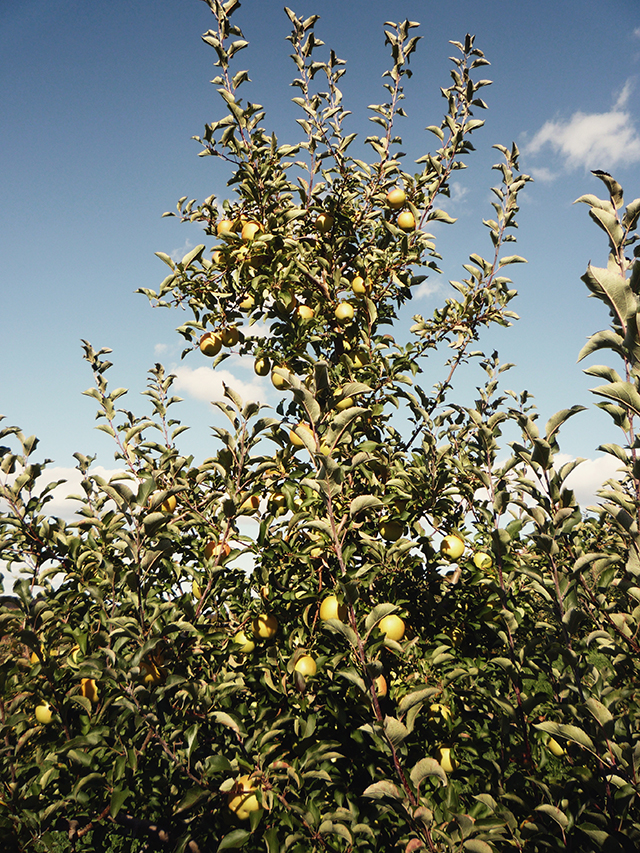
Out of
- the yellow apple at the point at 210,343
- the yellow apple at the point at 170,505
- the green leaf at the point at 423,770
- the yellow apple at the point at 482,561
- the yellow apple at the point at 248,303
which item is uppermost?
the yellow apple at the point at 248,303

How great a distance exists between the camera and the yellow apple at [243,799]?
231cm

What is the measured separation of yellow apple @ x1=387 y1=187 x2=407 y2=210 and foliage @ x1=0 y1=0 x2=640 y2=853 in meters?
0.02

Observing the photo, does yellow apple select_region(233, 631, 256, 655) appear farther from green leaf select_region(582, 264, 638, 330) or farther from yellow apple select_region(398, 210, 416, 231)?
yellow apple select_region(398, 210, 416, 231)

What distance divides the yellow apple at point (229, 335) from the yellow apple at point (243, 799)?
3.03m

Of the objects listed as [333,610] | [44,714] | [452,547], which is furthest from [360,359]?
[44,714]

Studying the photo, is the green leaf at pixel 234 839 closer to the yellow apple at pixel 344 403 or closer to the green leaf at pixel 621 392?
the green leaf at pixel 621 392

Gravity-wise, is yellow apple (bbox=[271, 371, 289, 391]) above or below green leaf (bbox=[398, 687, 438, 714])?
above

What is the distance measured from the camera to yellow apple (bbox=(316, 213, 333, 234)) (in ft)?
14.1

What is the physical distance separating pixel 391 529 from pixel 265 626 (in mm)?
1032

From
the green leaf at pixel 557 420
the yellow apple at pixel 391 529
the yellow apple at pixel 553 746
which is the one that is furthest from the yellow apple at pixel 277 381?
the yellow apple at pixel 553 746

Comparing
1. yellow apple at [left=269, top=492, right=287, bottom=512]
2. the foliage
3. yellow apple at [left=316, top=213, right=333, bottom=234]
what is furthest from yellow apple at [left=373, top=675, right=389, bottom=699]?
yellow apple at [left=316, top=213, right=333, bottom=234]

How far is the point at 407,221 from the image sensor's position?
4.07 m

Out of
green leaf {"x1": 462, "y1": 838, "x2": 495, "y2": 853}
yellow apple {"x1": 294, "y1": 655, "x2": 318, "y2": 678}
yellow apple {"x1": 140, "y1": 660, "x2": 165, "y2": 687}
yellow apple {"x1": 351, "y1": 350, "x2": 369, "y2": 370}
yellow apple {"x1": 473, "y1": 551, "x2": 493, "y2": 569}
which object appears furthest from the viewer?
yellow apple {"x1": 351, "y1": 350, "x2": 369, "y2": 370}

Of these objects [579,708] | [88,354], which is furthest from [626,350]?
[88,354]
